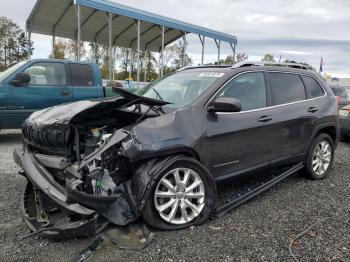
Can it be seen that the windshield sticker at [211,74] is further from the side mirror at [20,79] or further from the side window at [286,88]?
the side mirror at [20,79]

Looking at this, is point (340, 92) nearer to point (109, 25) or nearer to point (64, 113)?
point (109, 25)

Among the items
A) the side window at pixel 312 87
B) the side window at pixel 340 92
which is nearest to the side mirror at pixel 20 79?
the side window at pixel 312 87

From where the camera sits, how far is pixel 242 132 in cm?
428

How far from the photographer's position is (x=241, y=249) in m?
3.32

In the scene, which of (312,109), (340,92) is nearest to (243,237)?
(312,109)

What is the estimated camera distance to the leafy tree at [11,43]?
44.3 meters

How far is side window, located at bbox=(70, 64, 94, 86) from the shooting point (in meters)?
8.49

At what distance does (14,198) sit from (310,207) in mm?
3500

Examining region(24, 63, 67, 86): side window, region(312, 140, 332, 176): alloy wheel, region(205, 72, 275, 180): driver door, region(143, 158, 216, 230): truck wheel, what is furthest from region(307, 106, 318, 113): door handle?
region(24, 63, 67, 86): side window

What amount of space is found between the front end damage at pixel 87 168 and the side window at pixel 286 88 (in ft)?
5.81

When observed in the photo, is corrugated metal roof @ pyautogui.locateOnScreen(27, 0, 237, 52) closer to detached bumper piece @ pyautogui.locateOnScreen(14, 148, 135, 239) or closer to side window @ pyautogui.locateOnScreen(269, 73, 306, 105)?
side window @ pyautogui.locateOnScreen(269, 73, 306, 105)

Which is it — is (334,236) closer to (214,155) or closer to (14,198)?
(214,155)

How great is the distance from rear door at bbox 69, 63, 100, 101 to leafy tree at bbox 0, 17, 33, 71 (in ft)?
128

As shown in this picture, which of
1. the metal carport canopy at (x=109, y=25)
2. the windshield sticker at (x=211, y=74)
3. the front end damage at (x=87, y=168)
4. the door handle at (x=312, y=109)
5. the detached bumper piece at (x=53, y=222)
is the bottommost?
the detached bumper piece at (x=53, y=222)
